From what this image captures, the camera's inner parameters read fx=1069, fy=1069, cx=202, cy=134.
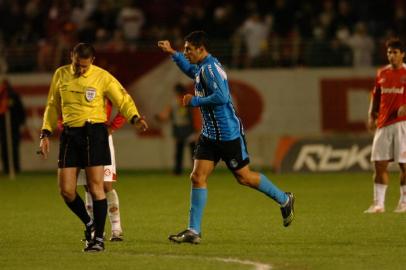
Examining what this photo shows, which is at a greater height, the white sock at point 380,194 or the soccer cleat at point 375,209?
the white sock at point 380,194

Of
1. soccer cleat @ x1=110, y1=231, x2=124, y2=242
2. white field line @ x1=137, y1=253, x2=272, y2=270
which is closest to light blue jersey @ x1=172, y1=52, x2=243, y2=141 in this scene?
soccer cleat @ x1=110, y1=231, x2=124, y2=242

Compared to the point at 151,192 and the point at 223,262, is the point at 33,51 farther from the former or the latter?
the point at 223,262

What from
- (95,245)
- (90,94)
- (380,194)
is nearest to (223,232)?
(95,245)

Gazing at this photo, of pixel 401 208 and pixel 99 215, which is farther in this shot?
pixel 401 208

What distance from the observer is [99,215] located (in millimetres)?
10961

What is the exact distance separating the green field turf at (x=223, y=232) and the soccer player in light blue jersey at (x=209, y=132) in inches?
16.8

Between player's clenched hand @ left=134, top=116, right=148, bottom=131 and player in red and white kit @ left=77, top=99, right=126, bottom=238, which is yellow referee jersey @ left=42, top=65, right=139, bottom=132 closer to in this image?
player's clenched hand @ left=134, top=116, right=148, bottom=131

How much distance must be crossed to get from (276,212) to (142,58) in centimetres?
1161

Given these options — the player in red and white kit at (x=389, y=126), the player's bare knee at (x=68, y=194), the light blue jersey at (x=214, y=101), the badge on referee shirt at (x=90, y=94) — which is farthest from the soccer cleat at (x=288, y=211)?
the player in red and white kit at (x=389, y=126)

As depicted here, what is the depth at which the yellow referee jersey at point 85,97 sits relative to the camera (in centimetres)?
1096

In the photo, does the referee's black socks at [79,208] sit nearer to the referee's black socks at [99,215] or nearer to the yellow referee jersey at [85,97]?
the referee's black socks at [99,215]

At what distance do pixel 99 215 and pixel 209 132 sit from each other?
1.58 meters

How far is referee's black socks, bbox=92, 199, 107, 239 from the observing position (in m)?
10.9

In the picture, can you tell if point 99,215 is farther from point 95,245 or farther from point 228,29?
point 228,29
